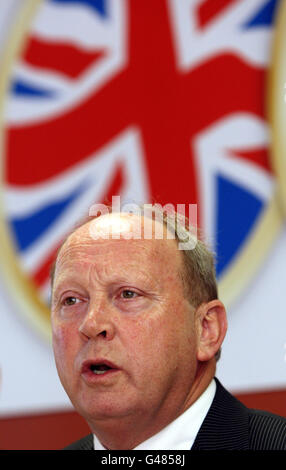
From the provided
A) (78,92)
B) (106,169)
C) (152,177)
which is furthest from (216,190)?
(78,92)

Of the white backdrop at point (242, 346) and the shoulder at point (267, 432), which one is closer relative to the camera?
the shoulder at point (267, 432)

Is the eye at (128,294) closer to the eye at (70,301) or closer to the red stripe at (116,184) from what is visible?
the eye at (70,301)

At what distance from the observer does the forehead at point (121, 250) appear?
120cm

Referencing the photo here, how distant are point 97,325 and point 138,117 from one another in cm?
125

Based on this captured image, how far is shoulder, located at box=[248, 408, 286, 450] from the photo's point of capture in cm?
120

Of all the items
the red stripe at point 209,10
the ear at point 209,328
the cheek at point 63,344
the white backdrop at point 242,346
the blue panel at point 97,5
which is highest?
the red stripe at point 209,10

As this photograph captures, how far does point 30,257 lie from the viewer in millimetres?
2053

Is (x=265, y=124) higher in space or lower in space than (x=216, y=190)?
higher

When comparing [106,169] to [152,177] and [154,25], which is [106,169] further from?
[154,25]

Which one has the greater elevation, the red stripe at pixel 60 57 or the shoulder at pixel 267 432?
the red stripe at pixel 60 57

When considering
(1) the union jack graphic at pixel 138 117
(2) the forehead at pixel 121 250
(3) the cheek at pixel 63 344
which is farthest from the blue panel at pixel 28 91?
(3) the cheek at pixel 63 344

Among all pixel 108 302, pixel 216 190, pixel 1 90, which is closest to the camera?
pixel 108 302

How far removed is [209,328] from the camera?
1.29 m

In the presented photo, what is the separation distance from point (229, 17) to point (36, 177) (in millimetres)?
904
